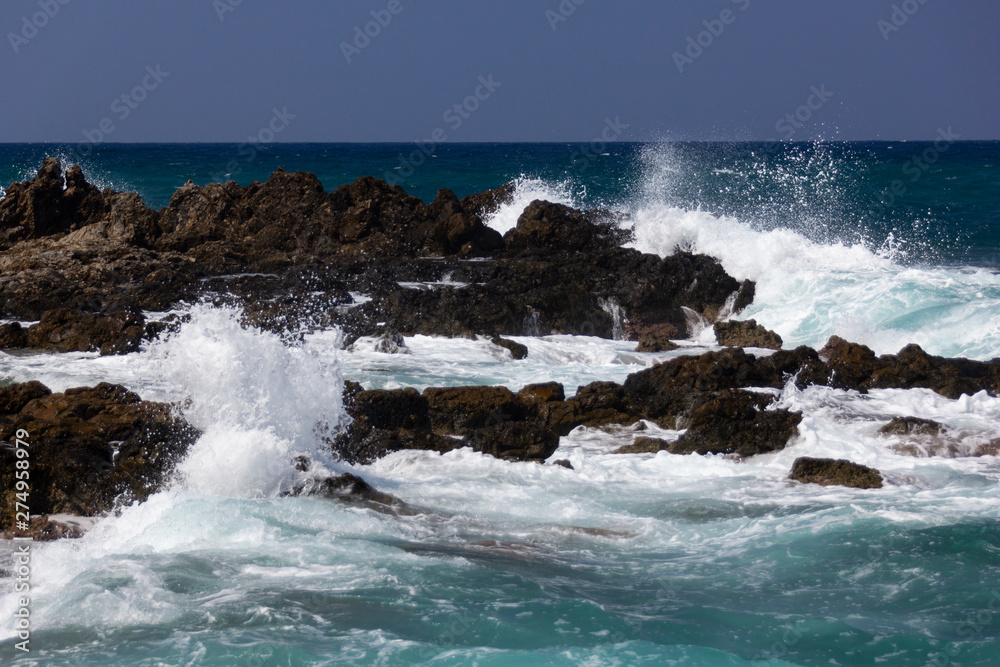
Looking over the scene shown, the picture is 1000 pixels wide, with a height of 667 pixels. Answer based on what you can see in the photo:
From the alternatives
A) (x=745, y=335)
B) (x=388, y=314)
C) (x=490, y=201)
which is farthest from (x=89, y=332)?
(x=490, y=201)

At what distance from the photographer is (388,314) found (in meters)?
16.5

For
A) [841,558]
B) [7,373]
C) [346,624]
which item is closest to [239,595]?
[346,624]

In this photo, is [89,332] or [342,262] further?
[342,262]

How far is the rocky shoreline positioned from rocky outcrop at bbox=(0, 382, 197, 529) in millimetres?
18

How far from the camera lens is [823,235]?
78.1 ft

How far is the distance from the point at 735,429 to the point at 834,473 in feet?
4.31

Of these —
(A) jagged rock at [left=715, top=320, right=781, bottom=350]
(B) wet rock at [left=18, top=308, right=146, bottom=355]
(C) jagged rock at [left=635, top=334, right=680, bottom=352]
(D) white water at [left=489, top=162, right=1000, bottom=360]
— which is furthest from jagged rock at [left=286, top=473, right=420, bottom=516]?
(D) white water at [left=489, top=162, right=1000, bottom=360]

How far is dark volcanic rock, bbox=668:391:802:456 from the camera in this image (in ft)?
32.5

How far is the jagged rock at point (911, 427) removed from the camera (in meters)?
10.0

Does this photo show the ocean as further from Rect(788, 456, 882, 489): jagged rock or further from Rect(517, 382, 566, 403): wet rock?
Rect(517, 382, 566, 403): wet rock

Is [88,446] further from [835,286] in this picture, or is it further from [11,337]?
[835,286]

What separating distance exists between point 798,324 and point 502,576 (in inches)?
505

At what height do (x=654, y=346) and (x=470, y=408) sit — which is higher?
(x=654, y=346)

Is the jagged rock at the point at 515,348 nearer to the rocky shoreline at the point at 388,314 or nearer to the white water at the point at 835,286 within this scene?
the rocky shoreline at the point at 388,314
